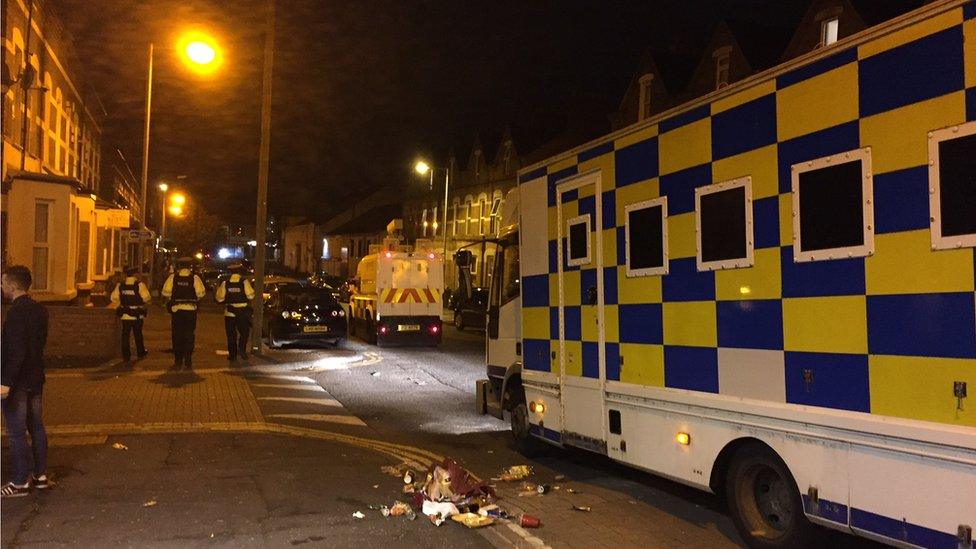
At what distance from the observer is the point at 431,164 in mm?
49250

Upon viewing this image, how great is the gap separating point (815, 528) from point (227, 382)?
31.0ft

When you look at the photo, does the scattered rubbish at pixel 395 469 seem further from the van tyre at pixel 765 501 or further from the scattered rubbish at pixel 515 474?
the van tyre at pixel 765 501

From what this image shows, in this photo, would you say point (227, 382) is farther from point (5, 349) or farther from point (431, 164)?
point (431, 164)

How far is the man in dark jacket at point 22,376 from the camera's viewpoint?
18.0ft

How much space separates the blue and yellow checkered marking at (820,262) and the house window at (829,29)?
59.1 ft

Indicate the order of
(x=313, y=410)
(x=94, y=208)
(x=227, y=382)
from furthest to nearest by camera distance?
(x=94, y=208) < (x=227, y=382) < (x=313, y=410)

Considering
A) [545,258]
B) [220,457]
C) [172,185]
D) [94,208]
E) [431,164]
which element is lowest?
[220,457]

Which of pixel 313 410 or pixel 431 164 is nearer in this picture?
pixel 313 410


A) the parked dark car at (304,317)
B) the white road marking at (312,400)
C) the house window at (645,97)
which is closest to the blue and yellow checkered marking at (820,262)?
the white road marking at (312,400)

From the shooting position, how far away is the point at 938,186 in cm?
362

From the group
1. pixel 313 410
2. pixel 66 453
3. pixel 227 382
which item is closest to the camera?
pixel 66 453

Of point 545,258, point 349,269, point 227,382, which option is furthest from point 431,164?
point 545,258

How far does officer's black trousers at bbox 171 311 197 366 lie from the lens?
508 inches

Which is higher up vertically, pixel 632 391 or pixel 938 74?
pixel 938 74
